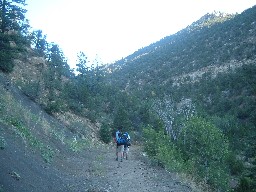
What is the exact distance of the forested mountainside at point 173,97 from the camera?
1861 centimetres

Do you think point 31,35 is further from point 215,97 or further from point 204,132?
point 204,132

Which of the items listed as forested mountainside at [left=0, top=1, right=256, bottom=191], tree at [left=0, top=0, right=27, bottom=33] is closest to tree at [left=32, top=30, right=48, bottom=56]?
forested mountainside at [left=0, top=1, right=256, bottom=191]

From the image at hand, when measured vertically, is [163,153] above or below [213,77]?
below

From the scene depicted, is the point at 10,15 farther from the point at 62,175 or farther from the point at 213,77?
the point at 213,77

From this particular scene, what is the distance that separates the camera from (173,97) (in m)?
56.2

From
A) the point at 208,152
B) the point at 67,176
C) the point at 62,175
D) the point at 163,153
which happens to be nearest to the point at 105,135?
the point at 208,152

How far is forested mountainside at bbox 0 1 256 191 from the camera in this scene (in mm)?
18612

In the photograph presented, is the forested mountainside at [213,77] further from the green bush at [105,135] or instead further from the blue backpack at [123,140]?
the blue backpack at [123,140]

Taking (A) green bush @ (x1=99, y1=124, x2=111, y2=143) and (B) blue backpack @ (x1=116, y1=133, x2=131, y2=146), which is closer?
(B) blue backpack @ (x1=116, y1=133, x2=131, y2=146)

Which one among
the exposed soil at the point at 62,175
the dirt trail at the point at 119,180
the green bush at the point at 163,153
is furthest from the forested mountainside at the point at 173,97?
the dirt trail at the point at 119,180

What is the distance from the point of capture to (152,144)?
19.4m

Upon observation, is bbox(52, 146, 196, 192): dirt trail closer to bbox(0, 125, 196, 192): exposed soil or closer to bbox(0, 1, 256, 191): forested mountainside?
bbox(0, 125, 196, 192): exposed soil

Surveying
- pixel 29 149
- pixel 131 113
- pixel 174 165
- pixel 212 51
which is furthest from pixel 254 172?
pixel 212 51

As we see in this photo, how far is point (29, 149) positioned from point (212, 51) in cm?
6276
